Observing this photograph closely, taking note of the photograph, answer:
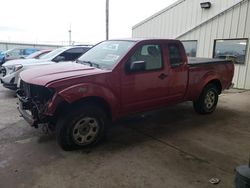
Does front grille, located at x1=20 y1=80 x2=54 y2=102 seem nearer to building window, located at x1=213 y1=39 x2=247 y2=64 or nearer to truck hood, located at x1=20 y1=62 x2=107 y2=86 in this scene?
truck hood, located at x1=20 y1=62 x2=107 y2=86

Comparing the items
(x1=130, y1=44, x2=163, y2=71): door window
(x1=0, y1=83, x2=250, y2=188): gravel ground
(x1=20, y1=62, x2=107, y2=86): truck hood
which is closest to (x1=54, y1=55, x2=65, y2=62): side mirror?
(x1=0, y1=83, x2=250, y2=188): gravel ground

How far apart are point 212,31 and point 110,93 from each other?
26.2 feet

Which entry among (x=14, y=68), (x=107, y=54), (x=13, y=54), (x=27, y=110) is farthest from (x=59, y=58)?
(x=13, y=54)

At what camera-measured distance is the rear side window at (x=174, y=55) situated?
15.7ft

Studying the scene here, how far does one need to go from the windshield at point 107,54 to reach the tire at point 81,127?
803 millimetres

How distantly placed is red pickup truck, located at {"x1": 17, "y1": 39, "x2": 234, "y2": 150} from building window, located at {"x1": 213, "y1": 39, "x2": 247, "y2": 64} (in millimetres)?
5190

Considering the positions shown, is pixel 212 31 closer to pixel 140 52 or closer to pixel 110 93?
pixel 140 52

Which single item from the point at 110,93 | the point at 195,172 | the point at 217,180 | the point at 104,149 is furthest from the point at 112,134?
the point at 217,180

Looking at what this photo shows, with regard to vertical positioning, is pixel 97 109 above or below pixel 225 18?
below

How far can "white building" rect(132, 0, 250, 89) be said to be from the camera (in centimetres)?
936

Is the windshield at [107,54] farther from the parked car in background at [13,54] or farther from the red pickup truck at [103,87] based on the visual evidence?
the parked car in background at [13,54]

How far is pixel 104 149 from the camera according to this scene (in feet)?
12.8

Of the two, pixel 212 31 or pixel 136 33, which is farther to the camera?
pixel 136 33

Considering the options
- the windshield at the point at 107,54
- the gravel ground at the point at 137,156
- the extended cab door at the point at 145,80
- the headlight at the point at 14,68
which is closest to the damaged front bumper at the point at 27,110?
the gravel ground at the point at 137,156
